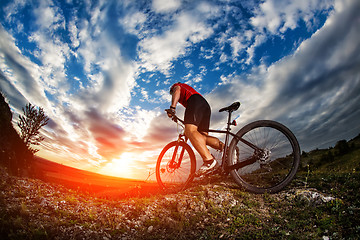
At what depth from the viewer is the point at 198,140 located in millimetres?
5023

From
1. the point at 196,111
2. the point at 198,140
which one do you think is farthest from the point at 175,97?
the point at 198,140

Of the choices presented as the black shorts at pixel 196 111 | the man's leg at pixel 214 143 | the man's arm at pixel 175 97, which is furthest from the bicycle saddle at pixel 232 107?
the man's arm at pixel 175 97

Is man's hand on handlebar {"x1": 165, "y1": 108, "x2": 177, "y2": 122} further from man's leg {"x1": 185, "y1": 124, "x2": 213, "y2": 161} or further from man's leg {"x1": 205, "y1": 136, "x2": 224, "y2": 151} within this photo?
man's leg {"x1": 205, "y1": 136, "x2": 224, "y2": 151}

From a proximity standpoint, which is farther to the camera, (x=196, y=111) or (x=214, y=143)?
(x=214, y=143)

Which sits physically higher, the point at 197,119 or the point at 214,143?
the point at 197,119

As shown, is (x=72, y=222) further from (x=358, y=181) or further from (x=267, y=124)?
(x=358, y=181)

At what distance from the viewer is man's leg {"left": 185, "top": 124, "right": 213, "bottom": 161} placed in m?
4.95

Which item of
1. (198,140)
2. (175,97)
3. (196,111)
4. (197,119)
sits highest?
(175,97)

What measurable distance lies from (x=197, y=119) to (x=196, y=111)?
0.78 feet

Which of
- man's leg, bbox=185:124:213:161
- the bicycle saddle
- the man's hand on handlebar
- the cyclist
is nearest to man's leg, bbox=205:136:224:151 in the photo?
the cyclist

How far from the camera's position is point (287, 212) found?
3480 millimetres

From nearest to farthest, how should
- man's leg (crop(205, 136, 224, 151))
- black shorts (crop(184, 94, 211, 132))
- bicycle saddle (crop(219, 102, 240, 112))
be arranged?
1. bicycle saddle (crop(219, 102, 240, 112))
2. black shorts (crop(184, 94, 211, 132))
3. man's leg (crop(205, 136, 224, 151))

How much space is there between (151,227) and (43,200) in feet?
9.00

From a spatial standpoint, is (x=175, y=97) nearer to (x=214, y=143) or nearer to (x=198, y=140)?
(x=198, y=140)
